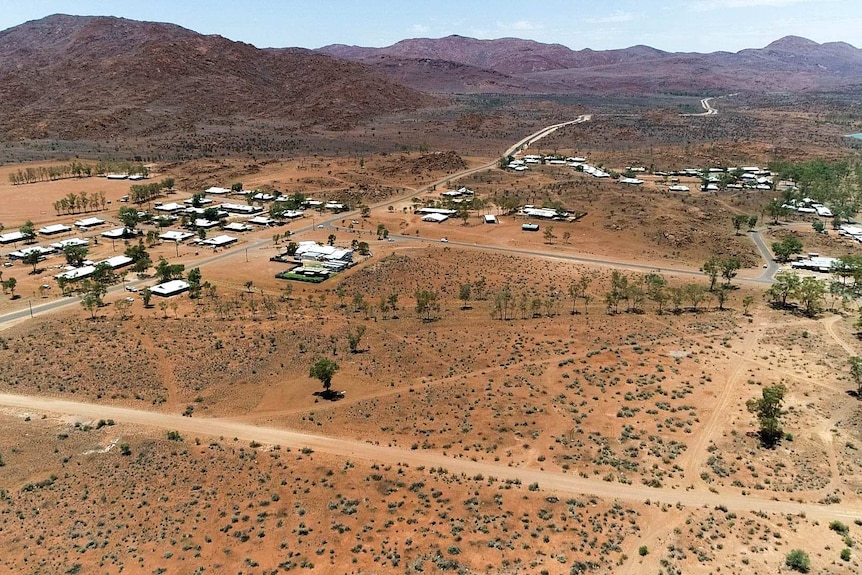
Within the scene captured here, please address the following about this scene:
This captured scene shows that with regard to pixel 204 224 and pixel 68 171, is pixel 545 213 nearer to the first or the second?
pixel 204 224

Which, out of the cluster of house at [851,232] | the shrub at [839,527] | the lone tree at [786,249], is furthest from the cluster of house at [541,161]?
the shrub at [839,527]

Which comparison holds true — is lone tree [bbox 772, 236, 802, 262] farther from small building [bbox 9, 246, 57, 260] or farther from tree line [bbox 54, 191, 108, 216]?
tree line [bbox 54, 191, 108, 216]

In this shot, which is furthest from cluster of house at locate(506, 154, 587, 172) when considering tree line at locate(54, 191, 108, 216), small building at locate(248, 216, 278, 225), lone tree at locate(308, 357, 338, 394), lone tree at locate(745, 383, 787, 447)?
lone tree at locate(745, 383, 787, 447)

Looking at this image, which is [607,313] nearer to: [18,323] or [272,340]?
[272,340]

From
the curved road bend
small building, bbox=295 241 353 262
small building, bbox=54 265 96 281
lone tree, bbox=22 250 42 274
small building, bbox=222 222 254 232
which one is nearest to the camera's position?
the curved road bend

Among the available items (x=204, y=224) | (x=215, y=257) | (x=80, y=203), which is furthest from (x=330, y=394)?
(x=80, y=203)

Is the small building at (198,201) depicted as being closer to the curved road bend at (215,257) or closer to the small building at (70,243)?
the small building at (70,243)
